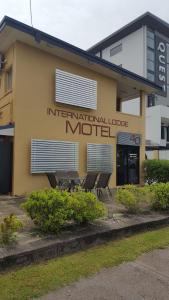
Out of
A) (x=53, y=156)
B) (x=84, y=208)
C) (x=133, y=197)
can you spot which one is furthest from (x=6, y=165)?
(x=84, y=208)

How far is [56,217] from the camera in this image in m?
5.12

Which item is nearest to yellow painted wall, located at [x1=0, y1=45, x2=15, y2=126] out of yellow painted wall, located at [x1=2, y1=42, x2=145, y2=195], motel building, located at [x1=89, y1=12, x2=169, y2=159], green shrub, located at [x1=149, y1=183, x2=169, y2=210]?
yellow painted wall, located at [x1=2, y1=42, x2=145, y2=195]

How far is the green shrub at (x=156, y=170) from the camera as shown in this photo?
1499 cm

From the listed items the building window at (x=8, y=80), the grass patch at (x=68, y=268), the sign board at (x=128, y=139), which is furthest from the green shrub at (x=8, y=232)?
the sign board at (x=128, y=139)

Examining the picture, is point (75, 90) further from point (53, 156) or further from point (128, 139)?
point (128, 139)

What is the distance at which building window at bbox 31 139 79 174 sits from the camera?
11.2 metres

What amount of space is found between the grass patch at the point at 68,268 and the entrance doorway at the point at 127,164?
365 inches

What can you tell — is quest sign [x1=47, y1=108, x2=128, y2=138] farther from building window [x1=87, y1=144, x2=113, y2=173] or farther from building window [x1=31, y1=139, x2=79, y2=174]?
building window [x1=31, y1=139, x2=79, y2=174]

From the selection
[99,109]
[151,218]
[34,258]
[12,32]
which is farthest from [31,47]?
[34,258]

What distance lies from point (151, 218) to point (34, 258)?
10.9 ft

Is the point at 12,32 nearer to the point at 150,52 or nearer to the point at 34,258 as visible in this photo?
the point at 34,258

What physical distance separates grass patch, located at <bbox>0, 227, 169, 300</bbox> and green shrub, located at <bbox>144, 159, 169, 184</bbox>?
956cm

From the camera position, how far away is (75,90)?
12.7m

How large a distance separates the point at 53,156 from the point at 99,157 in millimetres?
2766
